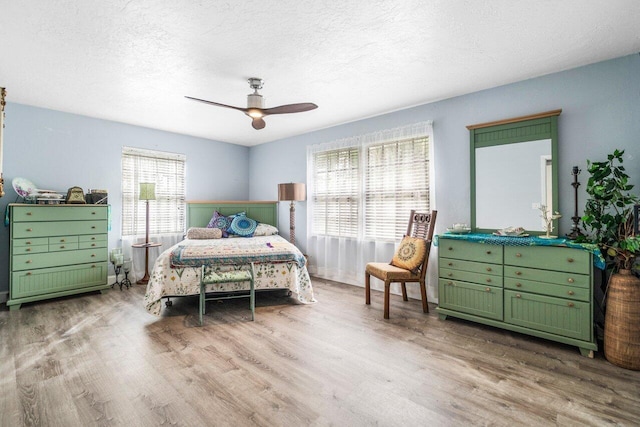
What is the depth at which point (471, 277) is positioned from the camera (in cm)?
320

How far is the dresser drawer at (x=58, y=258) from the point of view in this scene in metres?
3.80

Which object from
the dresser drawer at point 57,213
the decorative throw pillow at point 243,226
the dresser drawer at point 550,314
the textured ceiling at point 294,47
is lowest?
the dresser drawer at point 550,314

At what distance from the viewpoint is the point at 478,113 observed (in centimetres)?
367

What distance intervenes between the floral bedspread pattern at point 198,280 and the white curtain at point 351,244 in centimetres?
104

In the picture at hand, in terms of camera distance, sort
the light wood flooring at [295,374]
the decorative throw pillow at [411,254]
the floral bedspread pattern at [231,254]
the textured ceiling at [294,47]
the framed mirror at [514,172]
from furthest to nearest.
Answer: the floral bedspread pattern at [231,254] → the decorative throw pillow at [411,254] → the framed mirror at [514,172] → the textured ceiling at [294,47] → the light wood flooring at [295,374]

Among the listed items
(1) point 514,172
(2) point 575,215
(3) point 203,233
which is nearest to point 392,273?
(1) point 514,172

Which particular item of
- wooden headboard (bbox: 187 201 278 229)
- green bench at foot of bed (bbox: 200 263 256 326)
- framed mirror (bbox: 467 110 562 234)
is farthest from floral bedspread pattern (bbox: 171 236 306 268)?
framed mirror (bbox: 467 110 562 234)

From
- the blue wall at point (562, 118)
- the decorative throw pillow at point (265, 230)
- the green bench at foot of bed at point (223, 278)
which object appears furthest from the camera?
the decorative throw pillow at point (265, 230)

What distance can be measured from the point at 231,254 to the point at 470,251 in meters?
2.76

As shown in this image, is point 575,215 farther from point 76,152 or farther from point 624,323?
point 76,152

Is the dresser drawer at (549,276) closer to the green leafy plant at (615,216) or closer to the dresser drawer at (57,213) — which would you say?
the green leafy plant at (615,216)

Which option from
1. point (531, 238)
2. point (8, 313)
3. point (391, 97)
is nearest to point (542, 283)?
point (531, 238)

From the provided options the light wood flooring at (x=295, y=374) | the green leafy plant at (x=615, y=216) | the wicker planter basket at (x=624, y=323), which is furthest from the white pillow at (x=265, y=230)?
the wicker planter basket at (x=624, y=323)

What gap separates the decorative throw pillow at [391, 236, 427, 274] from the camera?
141 inches
